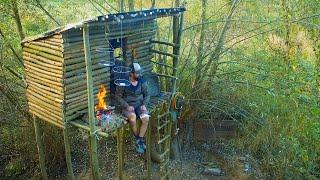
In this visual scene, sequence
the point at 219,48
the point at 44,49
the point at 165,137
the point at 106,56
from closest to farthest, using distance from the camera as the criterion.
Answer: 1. the point at 44,49
2. the point at 106,56
3. the point at 165,137
4. the point at 219,48

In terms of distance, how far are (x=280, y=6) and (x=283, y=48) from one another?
1.47m

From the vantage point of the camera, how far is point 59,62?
7969mm

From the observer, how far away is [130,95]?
876 centimetres

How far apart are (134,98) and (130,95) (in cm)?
11

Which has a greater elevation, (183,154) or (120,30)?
(120,30)

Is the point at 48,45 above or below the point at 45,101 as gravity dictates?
above

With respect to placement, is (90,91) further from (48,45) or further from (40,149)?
(40,149)

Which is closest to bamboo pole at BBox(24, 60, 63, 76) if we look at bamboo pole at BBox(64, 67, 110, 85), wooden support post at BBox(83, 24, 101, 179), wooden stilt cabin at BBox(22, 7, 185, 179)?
wooden stilt cabin at BBox(22, 7, 185, 179)

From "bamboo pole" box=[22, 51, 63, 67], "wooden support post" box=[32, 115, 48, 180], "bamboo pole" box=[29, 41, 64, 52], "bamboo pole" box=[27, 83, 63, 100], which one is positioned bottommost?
"wooden support post" box=[32, 115, 48, 180]

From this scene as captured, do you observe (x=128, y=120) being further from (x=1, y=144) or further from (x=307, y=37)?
(x=307, y=37)

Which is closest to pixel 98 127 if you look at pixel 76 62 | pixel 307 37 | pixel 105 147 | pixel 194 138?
pixel 76 62

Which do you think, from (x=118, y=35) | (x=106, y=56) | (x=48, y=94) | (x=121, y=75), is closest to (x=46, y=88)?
(x=48, y=94)

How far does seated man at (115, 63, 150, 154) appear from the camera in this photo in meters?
8.63

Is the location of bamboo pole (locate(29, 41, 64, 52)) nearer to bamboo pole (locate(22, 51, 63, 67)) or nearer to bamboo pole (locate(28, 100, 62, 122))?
bamboo pole (locate(22, 51, 63, 67))
